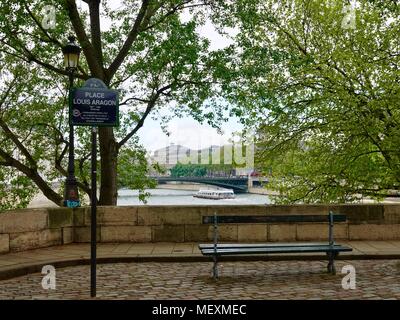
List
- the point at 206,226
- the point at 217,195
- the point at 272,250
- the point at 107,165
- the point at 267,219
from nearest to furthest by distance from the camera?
1. the point at 272,250
2. the point at 267,219
3. the point at 206,226
4. the point at 107,165
5. the point at 217,195

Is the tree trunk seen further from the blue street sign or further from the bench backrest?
the blue street sign

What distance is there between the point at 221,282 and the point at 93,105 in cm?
277

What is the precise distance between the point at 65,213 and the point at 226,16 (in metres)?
7.23

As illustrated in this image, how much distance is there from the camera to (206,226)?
1029 centimetres

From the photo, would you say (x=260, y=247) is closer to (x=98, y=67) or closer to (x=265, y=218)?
(x=265, y=218)

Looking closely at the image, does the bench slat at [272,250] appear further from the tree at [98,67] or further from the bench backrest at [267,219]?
the tree at [98,67]

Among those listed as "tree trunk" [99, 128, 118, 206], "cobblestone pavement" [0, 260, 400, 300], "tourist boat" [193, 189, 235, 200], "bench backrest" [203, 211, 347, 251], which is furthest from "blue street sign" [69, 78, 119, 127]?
"tourist boat" [193, 189, 235, 200]

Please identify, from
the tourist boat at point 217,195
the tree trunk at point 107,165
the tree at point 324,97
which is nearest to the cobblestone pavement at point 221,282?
the tree trunk at point 107,165

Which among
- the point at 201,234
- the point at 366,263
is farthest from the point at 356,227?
the point at 201,234

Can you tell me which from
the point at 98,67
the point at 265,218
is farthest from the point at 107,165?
the point at 265,218

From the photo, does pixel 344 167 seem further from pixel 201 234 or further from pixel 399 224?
pixel 201 234

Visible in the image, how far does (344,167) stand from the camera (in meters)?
17.2

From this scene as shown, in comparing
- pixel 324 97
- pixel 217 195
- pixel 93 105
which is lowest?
pixel 217 195

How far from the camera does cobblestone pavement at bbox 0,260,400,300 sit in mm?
6148
